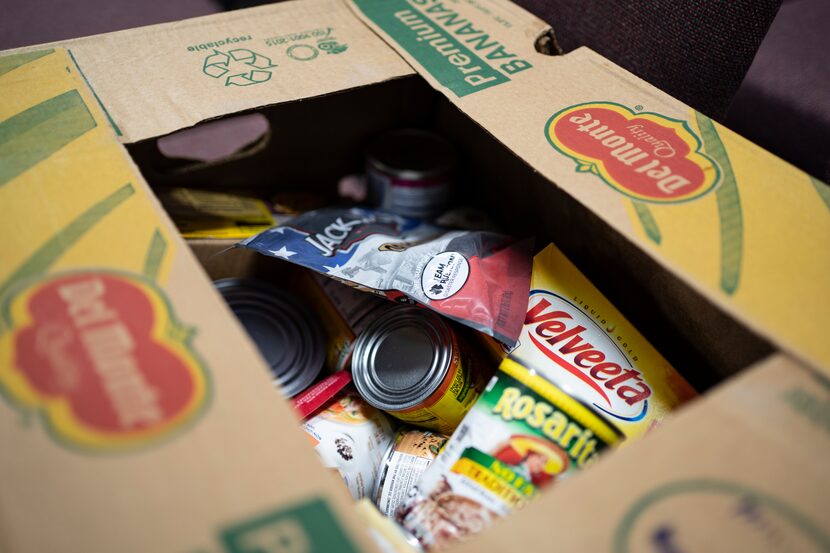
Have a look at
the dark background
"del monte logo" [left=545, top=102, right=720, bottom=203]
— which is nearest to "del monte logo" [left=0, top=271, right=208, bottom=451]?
"del monte logo" [left=545, top=102, right=720, bottom=203]

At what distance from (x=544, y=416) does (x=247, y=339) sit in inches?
14.8

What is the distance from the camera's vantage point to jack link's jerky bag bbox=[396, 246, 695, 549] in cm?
77

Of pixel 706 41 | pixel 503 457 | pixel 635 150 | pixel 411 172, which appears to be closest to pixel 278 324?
pixel 411 172

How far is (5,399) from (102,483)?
0.12 m

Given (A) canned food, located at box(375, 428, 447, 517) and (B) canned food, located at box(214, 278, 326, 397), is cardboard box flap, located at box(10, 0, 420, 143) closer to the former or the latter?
(B) canned food, located at box(214, 278, 326, 397)


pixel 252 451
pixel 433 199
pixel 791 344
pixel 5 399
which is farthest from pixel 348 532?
pixel 433 199

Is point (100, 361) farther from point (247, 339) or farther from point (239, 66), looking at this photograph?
point (239, 66)

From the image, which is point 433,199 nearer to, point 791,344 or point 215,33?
point 215,33

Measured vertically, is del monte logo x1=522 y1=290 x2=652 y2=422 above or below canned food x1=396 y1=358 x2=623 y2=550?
above

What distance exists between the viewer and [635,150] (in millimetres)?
843

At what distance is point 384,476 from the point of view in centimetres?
92

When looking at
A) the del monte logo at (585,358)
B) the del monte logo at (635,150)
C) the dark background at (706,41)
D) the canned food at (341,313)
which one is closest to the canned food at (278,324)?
the canned food at (341,313)

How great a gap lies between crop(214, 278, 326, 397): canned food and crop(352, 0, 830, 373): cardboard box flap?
1.43ft

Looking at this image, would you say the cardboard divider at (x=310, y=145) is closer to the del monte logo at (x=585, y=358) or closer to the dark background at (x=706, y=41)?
the dark background at (x=706, y=41)
